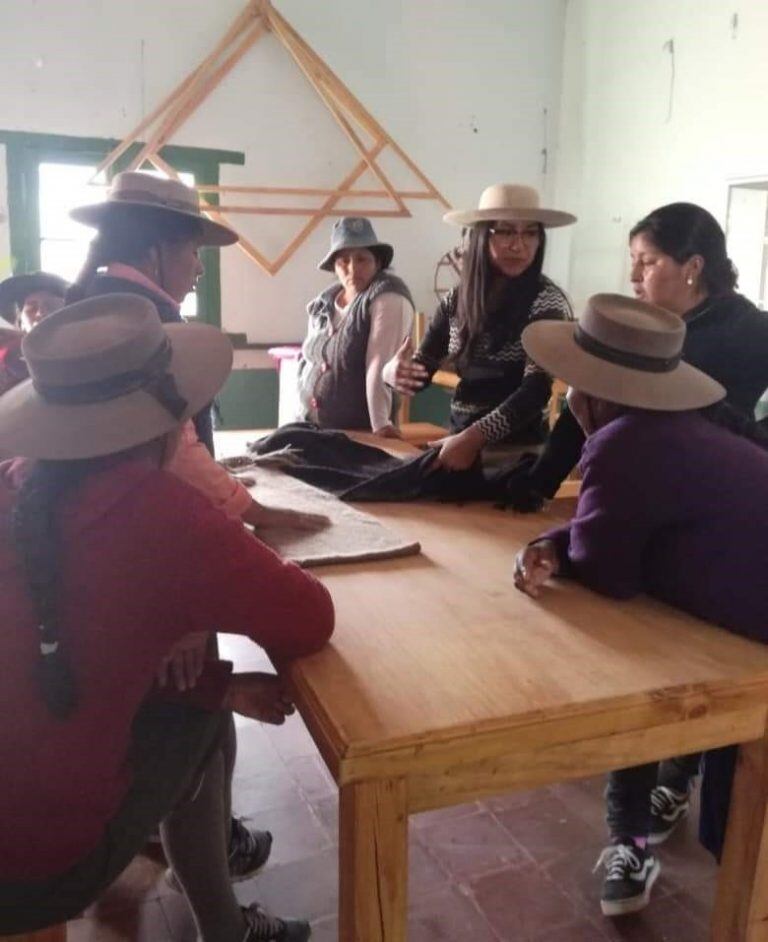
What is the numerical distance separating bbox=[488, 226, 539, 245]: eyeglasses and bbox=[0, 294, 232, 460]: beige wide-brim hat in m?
1.04

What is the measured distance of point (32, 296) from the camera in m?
2.18

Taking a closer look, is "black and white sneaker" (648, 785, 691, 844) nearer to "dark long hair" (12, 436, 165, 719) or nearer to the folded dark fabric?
the folded dark fabric

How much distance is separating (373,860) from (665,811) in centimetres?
113

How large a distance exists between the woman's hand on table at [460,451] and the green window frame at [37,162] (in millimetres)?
2789

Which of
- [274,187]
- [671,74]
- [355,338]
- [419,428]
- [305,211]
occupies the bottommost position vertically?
[419,428]

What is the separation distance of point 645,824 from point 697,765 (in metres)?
0.29

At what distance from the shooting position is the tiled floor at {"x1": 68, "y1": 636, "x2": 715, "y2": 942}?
1.53m

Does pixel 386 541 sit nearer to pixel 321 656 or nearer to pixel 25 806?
pixel 321 656

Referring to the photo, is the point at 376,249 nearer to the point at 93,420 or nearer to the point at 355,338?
the point at 355,338

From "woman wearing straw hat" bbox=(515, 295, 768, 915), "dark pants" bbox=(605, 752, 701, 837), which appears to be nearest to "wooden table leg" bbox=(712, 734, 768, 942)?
"woman wearing straw hat" bbox=(515, 295, 768, 915)

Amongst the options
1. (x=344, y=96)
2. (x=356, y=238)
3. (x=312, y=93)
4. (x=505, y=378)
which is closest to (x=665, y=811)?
(x=505, y=378)

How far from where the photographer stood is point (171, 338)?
3.55ft

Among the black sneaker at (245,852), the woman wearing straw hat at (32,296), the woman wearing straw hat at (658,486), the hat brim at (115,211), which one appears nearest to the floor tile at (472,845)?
the black sneaker at (245,852)

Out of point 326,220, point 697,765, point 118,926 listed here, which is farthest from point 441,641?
point 326,220
